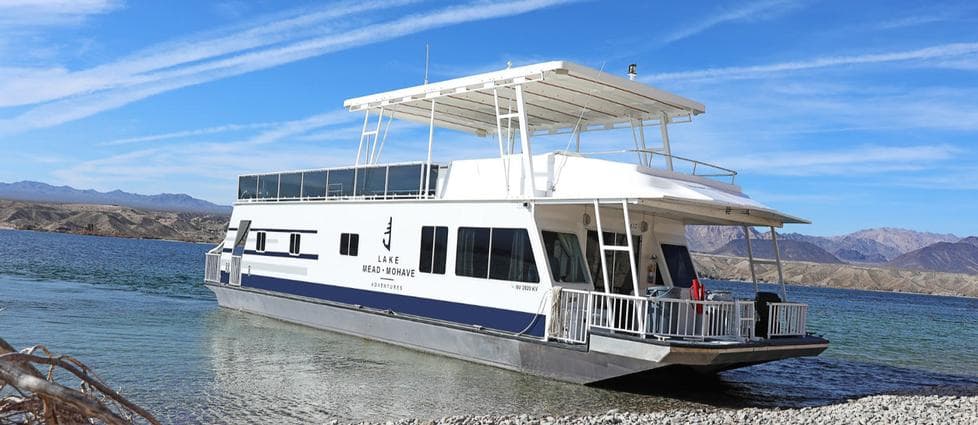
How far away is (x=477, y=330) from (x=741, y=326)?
417 cm

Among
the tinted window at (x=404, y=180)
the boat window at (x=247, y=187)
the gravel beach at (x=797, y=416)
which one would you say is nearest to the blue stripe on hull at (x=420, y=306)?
the tinted window at (x=404, y=180)

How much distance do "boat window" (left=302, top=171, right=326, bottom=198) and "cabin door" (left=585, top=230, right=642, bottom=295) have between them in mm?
6847

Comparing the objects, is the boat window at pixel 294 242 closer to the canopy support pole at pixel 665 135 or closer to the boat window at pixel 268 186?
the boat window at pixel 268 186

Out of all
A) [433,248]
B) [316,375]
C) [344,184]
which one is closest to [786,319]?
[433,248]

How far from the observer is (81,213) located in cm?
11388

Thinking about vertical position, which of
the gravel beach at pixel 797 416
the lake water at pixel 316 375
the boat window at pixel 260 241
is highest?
the boat window at pixel 260 241

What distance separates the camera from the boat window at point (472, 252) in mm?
13336

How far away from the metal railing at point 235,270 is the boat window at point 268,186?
1639 millimetres

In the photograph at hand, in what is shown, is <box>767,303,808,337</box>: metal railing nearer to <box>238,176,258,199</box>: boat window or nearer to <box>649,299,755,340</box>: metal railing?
<box>649,299,755,340</box>: metal railing

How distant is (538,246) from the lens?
12.4 m

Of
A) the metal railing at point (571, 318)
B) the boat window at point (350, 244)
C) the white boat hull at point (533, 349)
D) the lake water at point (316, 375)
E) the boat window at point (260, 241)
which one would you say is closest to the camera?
the lake water at point (316, 375)

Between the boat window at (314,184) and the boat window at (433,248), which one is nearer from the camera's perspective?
the boat window at (433,248)

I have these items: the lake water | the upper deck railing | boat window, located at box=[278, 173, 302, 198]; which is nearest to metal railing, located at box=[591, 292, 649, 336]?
the lake water

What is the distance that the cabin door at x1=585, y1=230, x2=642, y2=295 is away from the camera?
521 inches
